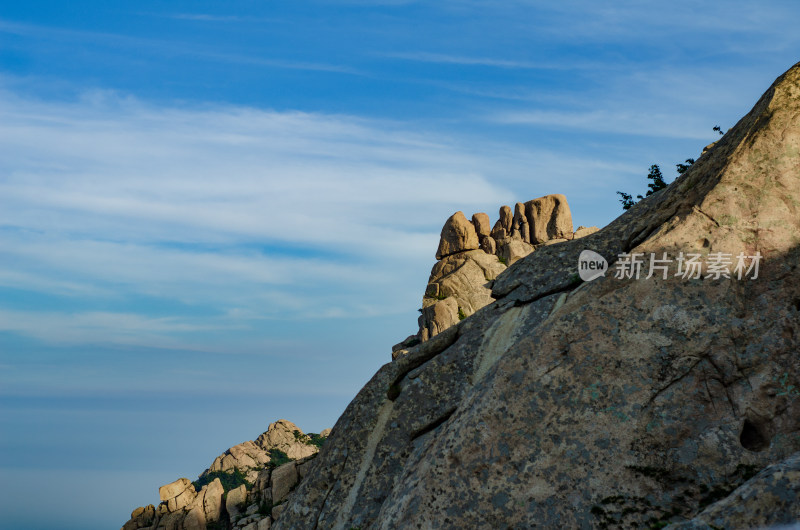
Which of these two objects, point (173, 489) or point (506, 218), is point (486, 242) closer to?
point (506, 218)

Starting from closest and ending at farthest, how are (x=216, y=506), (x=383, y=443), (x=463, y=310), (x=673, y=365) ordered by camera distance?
(x=673, y=365) → (x=383, y=443) → (x=216, y=506) → (x=463, y=310)

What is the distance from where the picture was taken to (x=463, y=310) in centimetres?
8712

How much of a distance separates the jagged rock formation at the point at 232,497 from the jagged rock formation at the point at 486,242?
2680cm

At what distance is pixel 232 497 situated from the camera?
243 ft

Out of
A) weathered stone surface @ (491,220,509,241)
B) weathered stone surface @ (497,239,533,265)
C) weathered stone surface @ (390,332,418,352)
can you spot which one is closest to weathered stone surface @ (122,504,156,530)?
weathered stone surface @ (390,332,418,352)

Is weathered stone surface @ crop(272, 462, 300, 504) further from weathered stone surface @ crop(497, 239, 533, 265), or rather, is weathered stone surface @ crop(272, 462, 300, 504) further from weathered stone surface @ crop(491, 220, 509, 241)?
weathered stone surface @ crop(491, 220, 509, 241)

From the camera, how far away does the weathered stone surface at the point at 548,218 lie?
319ft

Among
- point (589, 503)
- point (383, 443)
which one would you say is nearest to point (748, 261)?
point (589, 503)

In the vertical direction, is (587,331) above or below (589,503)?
above

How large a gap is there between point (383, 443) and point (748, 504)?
11.0 metres

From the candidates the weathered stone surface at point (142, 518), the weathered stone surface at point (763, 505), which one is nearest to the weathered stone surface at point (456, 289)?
the weathered stone surface at point (142, 518)

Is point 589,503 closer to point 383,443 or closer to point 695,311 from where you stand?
point 695,311
